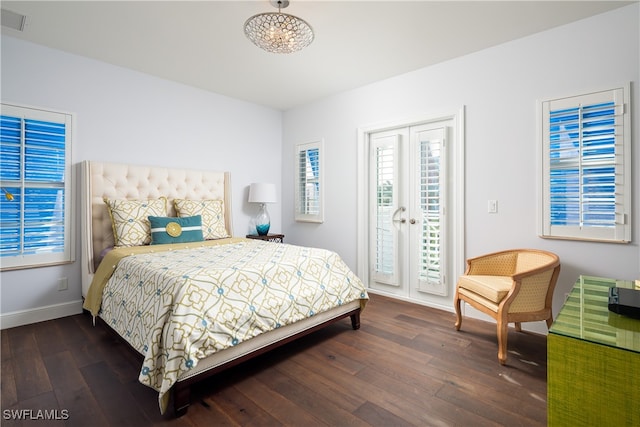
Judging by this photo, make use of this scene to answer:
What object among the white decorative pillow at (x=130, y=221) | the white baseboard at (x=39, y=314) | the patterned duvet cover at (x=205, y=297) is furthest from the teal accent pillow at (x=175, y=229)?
the white baseboard at (x=39, y=314)

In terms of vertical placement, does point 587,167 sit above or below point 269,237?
above

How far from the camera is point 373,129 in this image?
3873mm

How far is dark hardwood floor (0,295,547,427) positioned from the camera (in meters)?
1.67

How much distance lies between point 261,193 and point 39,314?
104 inches

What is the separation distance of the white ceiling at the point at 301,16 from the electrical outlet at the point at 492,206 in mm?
1457

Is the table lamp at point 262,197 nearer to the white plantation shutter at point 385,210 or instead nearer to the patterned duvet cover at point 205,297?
the white plantation shutter at point 385,210

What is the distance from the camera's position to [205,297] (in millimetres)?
1837

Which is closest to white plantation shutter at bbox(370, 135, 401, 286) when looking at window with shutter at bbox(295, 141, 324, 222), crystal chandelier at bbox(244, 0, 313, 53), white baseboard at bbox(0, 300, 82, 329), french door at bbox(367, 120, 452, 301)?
french door at bbox(367, 120, 452, 301)

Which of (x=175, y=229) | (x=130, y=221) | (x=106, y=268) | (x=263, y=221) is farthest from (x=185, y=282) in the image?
(x=263, y=221)

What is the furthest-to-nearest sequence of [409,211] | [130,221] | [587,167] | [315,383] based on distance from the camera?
[409,211] < [130,221] < [587,167] < [315,383]

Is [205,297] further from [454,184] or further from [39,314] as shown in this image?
[454,184]

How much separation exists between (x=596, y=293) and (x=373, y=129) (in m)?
2.73

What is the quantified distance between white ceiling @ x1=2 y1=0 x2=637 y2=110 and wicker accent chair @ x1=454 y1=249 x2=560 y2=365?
6.25 ft

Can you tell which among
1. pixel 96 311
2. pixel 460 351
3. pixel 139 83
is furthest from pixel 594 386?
pixel 139 83
